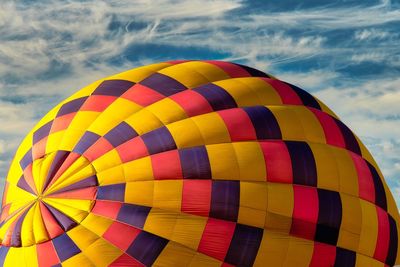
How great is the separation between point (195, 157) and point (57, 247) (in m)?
3.04

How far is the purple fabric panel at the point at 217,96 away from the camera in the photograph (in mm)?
14984

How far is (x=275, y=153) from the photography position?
14.3m

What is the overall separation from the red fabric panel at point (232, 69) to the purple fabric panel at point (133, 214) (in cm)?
436

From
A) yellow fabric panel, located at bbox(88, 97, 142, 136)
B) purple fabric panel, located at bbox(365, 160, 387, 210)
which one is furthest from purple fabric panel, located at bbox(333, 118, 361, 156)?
yellow fabric panel, located at bbox(88, 97, 142, 136)

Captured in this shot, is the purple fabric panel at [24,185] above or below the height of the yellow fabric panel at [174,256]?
above

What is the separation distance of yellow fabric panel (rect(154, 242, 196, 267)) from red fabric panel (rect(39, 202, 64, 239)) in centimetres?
194

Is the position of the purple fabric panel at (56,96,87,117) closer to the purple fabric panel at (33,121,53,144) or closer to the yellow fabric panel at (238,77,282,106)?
the purple fabric panel at (33,121,53,144)

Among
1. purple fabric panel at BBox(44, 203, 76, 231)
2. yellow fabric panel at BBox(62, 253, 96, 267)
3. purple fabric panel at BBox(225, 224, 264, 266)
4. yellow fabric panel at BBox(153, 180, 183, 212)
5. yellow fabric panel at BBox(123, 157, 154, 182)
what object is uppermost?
yellow fabric panel at BBox(123, 157, 154, 182)

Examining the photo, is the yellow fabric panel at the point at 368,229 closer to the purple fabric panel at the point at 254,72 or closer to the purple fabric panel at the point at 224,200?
the purple fabric panel at the point at 224,200

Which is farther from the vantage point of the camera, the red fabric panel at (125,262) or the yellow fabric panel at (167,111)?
the yellow fabric panel at (167,111)

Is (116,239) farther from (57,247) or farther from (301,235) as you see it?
(301,235)

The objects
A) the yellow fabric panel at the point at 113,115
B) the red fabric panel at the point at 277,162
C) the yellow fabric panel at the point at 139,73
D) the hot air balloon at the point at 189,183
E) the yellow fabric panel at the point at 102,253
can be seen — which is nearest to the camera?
the yellow fabric panel at the point at 102,253

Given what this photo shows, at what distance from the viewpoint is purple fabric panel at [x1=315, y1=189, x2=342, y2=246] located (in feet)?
47.0

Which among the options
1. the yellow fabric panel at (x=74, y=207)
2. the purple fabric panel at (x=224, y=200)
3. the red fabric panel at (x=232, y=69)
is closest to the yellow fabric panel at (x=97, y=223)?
the yellow fabric panel at (x=74, y=207)
